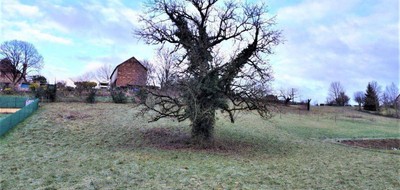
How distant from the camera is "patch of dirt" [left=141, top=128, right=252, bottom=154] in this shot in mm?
15258

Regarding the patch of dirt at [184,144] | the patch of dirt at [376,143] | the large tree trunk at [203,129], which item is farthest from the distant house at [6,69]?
the patch of dirt at [376,143]

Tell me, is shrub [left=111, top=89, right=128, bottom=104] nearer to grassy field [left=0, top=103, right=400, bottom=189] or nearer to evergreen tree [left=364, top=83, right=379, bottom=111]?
grassy field [left=0, top=103, right=400, bottom=189]

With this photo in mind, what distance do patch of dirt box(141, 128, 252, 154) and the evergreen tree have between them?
167 feet

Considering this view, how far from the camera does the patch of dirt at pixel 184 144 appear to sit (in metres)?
15.3

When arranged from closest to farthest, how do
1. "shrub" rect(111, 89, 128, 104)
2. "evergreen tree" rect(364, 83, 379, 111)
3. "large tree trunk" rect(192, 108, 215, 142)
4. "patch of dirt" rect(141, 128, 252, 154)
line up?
1. "patch of dirt" rect(141, 128, 252, 154)
2. "large tree trunk" rect(192, 108, 215, 142)
3. "shrub" rect(111, 89, 128, 104)
4. "evergreen tree" rect(364, 83, 379, 111)

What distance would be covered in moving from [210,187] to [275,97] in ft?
30.0

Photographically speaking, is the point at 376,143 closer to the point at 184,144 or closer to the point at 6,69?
the point at 184,144

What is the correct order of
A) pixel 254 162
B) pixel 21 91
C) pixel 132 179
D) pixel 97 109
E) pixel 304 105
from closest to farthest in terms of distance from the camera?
pixel 132 179
pixel 254 162
pixel 97 109
pixel 21 91
pixel 304 105

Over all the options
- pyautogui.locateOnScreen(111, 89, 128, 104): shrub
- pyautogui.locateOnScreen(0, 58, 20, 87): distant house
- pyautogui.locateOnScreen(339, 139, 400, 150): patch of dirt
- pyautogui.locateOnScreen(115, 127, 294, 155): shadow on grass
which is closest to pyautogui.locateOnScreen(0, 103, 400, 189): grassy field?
pyautogui.locateOnScreen(115, 127, 294, 155): shadow on grass

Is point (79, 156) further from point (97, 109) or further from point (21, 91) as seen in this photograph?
point (21, 91)

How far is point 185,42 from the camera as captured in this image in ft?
53.6

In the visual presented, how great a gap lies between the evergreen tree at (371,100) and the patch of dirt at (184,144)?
50760 millimetres

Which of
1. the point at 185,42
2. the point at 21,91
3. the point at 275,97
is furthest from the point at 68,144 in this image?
the point at 21,91

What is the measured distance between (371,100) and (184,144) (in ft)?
177
